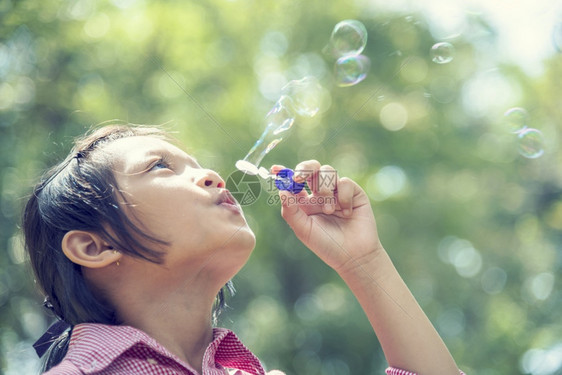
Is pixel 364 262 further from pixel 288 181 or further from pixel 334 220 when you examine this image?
pixel 288 181

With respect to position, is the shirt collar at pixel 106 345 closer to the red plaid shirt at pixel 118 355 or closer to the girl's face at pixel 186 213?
the red plaid shirt at pixel 118 355

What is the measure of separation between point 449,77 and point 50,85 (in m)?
5.62

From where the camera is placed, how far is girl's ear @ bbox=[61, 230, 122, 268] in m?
1.73

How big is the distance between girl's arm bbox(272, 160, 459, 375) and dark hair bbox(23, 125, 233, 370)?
444 millimetres

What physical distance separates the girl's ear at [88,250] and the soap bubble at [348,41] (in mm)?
1619

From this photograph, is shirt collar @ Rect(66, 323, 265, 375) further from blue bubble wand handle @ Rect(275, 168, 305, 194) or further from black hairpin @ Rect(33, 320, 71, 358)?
blue bubble wand handle @ Rect(275, 168, 305, 194)

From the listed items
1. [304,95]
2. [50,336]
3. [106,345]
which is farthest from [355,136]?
[106,345]

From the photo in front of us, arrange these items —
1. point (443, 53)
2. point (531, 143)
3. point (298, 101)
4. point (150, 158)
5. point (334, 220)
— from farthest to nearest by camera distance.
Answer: point (531, 143) → point (443, 53) → point (298, 101) → point (334, 220) → point (150, 158)

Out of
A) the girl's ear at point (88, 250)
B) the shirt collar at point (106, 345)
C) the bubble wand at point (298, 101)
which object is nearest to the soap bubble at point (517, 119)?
the bubble wand at point (298, 101)

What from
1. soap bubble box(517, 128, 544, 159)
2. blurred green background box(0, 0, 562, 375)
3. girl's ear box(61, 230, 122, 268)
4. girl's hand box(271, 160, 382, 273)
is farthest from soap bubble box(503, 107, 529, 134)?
blurred green background box(0, 0, 562, 375)

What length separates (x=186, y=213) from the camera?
67.2 inches

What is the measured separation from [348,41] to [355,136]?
20.0ft

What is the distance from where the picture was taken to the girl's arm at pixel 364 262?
1.79m

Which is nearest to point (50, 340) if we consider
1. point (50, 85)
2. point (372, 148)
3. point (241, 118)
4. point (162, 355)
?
point (162, 355)
